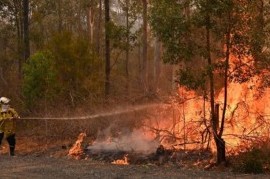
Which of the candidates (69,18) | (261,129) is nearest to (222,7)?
(261,129)

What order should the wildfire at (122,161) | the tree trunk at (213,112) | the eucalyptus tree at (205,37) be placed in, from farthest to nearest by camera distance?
the wildfire at (122,161) < the tree trunk at (213,112) < the eucalyptus tree at (205,37)

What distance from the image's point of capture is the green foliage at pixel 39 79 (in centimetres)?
2189

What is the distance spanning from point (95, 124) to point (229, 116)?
19.1ft

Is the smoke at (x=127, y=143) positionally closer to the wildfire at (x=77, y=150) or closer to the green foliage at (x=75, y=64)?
the wildfire at (x=77, y=150)

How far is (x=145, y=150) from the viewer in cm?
1585

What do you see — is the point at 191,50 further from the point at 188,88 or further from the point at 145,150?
the point at 145,150

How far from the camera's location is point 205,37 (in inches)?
527

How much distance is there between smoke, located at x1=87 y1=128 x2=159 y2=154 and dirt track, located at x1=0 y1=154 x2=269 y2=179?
80.0 inches

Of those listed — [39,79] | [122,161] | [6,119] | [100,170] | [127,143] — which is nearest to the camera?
[100,170]

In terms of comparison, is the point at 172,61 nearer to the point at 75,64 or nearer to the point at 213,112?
the point at 213,112

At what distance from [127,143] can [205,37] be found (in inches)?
198

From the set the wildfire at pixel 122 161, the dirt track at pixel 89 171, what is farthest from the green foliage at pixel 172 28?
the wildfire at pixel 122 161

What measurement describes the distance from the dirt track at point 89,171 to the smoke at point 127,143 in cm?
203

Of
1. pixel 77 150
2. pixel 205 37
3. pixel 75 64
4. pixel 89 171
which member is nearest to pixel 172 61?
pixel 205 37
